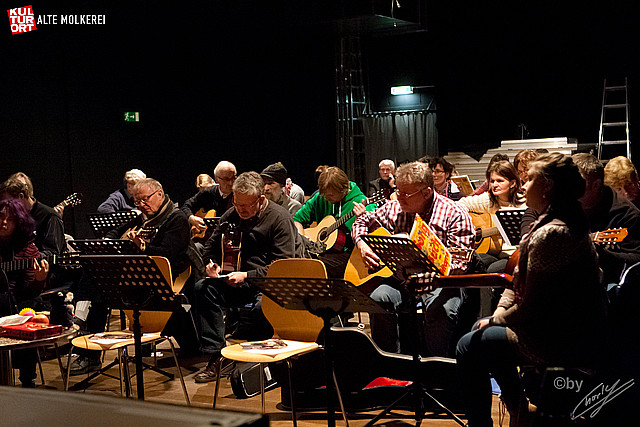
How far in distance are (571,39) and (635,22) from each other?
1175 millimetres

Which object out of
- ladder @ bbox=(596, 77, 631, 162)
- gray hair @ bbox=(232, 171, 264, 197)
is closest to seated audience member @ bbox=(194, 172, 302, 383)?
gray hair @ bbox=(232, 171, 264, 197)

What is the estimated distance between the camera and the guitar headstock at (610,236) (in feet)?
14.6

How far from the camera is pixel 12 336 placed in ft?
13.7

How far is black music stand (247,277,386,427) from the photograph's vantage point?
136 inches

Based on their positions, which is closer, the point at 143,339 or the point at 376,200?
the point at 143,339

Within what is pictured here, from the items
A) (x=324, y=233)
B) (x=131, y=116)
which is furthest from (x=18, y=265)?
(x=131, y=116)

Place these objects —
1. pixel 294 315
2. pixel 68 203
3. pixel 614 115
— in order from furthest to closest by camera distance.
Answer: pixel 614 115, pixel 68 203, pixel 294 315

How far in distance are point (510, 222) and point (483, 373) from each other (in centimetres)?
176

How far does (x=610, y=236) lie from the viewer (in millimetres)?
4500

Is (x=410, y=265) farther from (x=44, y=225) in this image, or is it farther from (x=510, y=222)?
(x=44, y=225)

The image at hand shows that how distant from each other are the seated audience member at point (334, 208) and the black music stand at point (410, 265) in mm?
2558

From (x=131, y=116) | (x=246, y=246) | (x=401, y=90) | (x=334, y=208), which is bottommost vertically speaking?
(x=246, y=246)

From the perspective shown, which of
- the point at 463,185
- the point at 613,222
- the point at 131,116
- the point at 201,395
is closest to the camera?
the point at 613,222

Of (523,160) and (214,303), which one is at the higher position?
(523,160)
